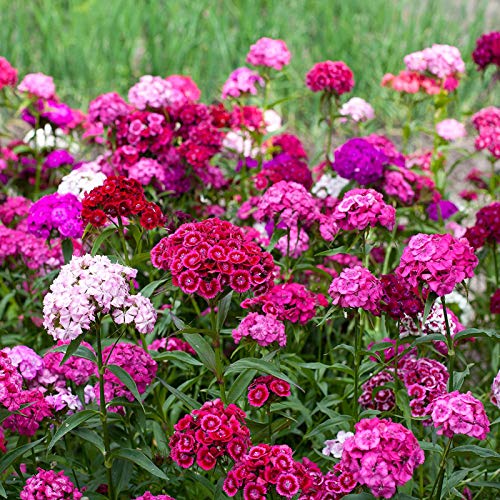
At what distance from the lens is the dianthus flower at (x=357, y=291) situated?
9.78ft

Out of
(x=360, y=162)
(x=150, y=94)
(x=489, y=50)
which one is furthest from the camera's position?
(x=489, y=50)

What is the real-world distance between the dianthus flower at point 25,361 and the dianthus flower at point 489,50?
3234mm

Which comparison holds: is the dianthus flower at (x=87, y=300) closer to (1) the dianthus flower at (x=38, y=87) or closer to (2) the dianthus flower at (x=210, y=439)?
(2) the dianthus flower at (x=210, y=439)

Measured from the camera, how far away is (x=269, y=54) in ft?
16.3

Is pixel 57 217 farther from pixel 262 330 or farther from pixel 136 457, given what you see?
pixel 136 457

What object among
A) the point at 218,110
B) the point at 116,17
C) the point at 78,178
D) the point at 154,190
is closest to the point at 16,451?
the point at 78,178

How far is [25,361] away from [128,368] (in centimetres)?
35

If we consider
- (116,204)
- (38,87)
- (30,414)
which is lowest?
(30,414)

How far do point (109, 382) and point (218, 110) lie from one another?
2.00 metres

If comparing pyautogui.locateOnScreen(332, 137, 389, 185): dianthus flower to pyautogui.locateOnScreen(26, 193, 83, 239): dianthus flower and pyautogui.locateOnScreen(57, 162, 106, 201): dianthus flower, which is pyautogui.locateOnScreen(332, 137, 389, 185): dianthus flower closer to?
pyautogui.locateOnScreen(57, 162, 106, 201): dianthus flower

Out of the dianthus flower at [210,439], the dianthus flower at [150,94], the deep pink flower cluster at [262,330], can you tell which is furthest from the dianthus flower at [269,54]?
the dianthus flower at [210,439]

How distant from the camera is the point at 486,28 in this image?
9.28m

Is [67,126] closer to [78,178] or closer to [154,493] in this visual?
[78,178]

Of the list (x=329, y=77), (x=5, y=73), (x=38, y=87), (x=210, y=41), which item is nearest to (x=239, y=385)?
(x=329, y=77)
